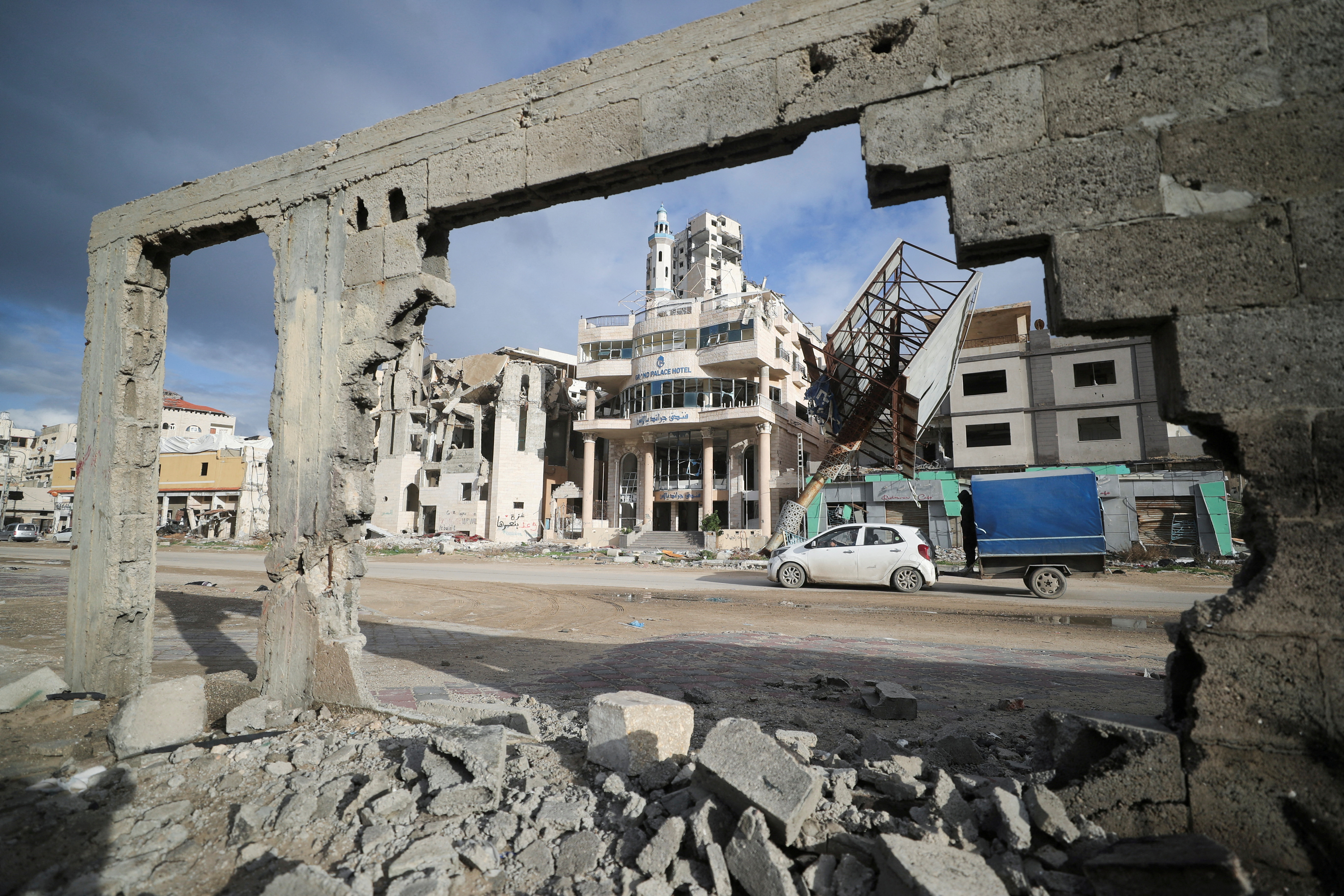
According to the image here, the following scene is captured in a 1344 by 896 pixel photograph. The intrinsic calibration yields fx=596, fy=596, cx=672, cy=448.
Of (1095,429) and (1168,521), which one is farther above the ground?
(1095,429)

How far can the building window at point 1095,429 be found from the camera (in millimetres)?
26938

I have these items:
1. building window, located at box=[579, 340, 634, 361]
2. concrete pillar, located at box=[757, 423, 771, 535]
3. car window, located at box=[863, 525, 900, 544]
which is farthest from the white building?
car window, located at box=[863, 525, 900, 544]

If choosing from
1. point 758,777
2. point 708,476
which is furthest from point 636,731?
point 708,476

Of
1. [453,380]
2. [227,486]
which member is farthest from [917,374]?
[227,486]

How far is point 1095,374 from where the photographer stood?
2716 centimetres

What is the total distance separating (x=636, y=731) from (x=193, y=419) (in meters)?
83.8

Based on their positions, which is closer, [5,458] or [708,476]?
[708,476]

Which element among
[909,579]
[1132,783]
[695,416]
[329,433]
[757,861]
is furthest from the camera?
[695,416]

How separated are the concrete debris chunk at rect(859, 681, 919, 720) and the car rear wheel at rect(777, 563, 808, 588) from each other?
31.0 ft

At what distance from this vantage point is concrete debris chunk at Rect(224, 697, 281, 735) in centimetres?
428

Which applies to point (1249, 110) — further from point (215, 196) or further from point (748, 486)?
point (748, 486)

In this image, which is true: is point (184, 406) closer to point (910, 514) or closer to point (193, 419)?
point (193, 419)

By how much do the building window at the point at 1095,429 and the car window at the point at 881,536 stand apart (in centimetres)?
1925

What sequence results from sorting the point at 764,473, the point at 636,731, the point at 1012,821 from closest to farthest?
the point at 1012,821
the point at 636,731
the point at 764,473
